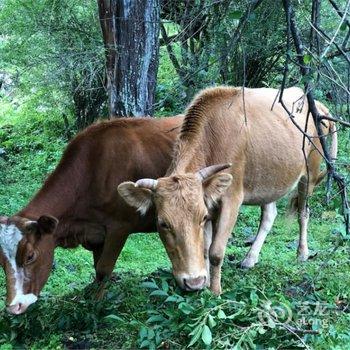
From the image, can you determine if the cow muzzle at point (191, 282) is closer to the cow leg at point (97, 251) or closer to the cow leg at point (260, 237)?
the cow leg at point (97, 251)

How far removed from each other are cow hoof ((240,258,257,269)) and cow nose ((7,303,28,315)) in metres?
3.05

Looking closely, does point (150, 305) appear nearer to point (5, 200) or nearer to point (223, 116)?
point (223, 116)

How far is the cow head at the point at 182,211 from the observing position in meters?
5.20

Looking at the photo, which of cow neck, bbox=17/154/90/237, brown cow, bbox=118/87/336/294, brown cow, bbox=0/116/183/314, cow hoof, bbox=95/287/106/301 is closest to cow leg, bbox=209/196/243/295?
brown cow, bbox=118/87/336/294

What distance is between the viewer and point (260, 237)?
8.25 metres

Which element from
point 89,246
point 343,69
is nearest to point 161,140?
point 89,246

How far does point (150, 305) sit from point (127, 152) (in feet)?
6.30

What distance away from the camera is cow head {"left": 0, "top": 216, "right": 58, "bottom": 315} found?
219 inches

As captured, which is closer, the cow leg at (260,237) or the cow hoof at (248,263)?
the cow hoof at (248,263)

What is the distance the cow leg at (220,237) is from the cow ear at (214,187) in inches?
22.9

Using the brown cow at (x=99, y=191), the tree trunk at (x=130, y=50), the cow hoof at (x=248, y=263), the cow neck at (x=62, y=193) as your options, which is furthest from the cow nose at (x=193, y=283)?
the tree trunk at (x=130, y=50)

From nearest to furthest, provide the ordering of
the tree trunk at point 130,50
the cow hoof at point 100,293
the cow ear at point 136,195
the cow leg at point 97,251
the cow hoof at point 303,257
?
1. the cow ear at point 136,195
2. the cow hoof at point 100,293
3. the cow leg at point 97,251
4. the cow hoof at point 303,257
5. the tree trunk at point 130,50

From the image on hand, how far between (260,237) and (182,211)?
3.16 m

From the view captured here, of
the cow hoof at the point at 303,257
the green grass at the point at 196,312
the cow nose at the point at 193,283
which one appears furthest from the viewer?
the cow hoof at the point at 303,257
